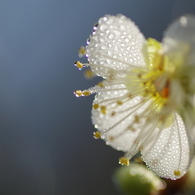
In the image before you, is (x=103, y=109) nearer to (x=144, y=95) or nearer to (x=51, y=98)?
(x=144, y=95)

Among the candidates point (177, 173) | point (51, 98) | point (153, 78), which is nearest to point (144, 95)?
point (153, 78)

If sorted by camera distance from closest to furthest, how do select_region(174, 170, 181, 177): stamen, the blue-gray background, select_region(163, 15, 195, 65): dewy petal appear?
1. select_region(163, 15, 195, 65): dewy petal
2. select_region(174, 170, 181, 177): stamen
3. the blue-gray background

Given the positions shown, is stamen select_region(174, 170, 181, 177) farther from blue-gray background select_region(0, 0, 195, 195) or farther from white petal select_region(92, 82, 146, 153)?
blue-gray background select_region(0, 0, 195, 195)

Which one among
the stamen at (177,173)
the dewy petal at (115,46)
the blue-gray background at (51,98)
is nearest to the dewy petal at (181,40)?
the dewy petal at (115,46)

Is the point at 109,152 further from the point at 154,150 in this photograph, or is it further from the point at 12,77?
the point at 154,150

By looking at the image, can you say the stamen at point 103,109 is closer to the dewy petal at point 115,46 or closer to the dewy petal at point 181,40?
the dewy petal at point 115,46

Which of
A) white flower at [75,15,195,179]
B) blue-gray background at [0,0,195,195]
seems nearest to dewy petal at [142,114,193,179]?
white flower at [75,15,195,179]
